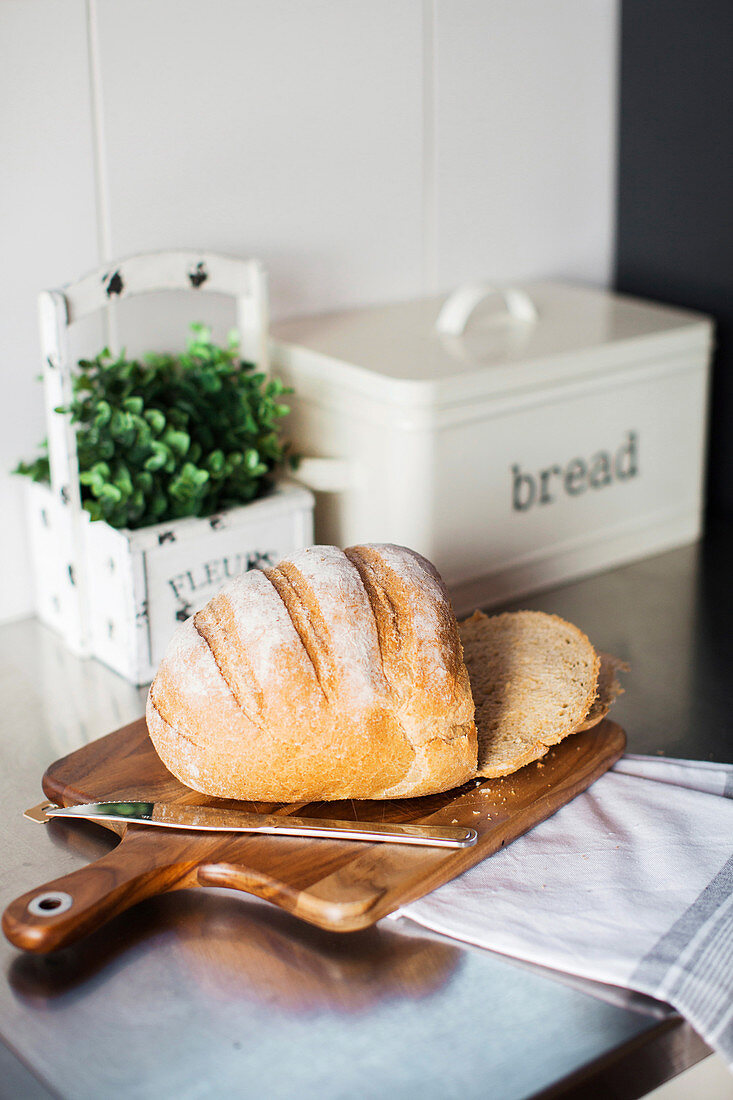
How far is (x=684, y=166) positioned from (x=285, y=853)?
1008mm

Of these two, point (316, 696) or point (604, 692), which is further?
point (604, 692)

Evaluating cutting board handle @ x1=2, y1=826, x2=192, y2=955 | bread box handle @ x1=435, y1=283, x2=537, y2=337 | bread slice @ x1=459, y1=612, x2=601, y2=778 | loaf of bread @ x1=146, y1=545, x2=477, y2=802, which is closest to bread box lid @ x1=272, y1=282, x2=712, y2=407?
bread box handle @ x1=435, y1=283, x2=537, y2=337

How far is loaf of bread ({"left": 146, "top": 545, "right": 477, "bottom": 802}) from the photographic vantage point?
733 mm

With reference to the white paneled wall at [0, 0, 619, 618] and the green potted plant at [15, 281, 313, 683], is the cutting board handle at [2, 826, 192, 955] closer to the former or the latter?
the green potted plant at [15, 281, 313, 683]

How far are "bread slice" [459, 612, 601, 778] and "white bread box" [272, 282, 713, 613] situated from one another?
0.19 m

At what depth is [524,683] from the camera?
34.8 inches

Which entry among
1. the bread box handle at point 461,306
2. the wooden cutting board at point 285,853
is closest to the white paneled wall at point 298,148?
the bread box handle at point 461,306

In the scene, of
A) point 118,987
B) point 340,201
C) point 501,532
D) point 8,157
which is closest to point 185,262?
point 8,157

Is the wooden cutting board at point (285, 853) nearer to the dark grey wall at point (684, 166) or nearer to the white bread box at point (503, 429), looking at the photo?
the white bread box at point (503, 429)

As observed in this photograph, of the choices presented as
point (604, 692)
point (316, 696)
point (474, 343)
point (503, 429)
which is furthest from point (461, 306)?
point (316, 696)

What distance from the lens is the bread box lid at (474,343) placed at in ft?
3.61

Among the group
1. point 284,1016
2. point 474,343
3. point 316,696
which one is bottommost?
point 284,1016

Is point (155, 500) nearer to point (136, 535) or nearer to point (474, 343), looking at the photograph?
point (136, 535)

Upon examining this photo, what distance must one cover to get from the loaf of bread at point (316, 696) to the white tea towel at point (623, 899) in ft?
0.25
